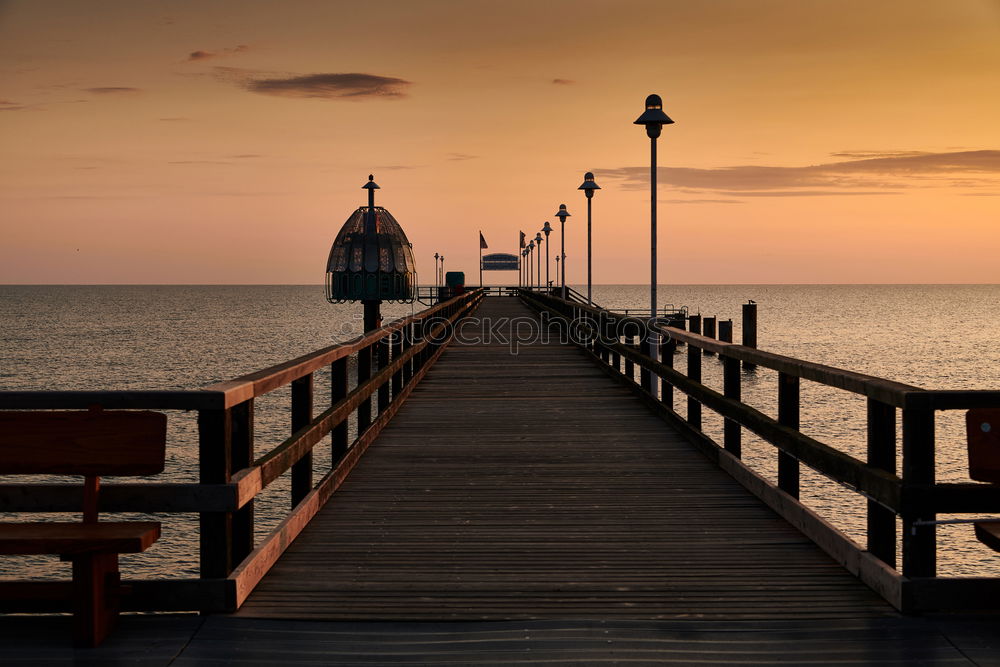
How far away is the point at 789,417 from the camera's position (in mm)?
6480

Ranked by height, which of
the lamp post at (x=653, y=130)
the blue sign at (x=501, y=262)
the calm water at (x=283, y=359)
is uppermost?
the blue sign at (x=501, y=262)

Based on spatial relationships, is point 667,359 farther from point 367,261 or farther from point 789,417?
point 367,261

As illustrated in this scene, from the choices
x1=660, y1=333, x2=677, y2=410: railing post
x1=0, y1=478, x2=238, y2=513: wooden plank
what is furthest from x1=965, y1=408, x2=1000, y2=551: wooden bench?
x1=660, y1=333, x2=677, y2=410: railing post

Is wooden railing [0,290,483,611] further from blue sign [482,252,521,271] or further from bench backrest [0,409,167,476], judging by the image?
blue sign [482,252,521,271]

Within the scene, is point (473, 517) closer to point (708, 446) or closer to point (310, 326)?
point (708, 446)

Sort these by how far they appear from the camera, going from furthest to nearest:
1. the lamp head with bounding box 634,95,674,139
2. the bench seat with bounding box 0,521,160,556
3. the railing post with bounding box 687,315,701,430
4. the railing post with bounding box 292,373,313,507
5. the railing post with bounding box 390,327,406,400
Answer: the lamp head with bounding box 634,95,674,139, the railing post with bounding box 390,327,406,400, the railing post with bounding box 687,315,701,430, the railing post with bounding box 292,373,313,507, the bench seat with bounding box 0,521,160,556

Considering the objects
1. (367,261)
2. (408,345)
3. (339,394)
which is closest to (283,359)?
(367,261)

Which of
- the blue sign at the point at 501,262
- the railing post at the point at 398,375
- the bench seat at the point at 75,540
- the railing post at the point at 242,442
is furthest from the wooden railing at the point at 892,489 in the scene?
the blue sign at the point at 501,262

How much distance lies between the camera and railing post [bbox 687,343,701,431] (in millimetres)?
9264

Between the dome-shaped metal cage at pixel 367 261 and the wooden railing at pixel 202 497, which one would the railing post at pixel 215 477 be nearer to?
the wooden railing at pixel 202 497

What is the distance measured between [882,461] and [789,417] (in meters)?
1.58

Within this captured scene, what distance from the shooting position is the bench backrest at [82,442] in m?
4.40

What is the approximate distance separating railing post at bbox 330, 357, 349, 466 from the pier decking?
0.73ft

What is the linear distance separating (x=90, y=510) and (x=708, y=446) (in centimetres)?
577
